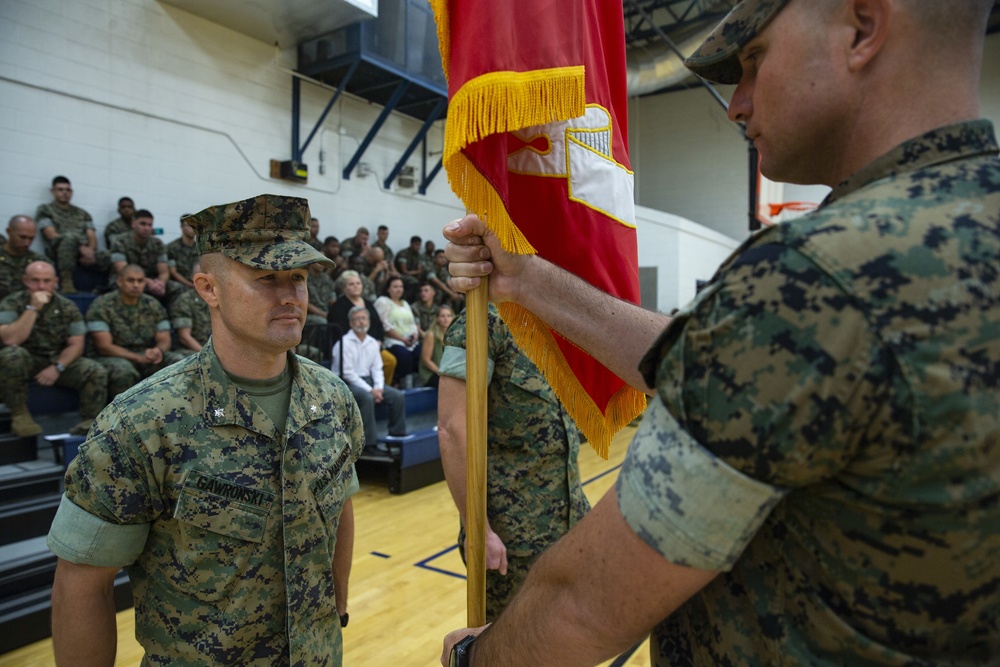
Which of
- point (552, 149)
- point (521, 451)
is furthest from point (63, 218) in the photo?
point (552, 149)

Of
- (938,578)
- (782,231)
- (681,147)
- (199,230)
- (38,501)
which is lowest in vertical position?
(38,501)

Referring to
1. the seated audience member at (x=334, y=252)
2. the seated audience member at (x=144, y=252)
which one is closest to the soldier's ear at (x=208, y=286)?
the seated audience member at (x=144, y=252)

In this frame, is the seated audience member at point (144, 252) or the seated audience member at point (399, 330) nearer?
the seated audience member at point (144, 252)

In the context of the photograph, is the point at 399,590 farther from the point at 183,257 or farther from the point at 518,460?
the point at 183,257

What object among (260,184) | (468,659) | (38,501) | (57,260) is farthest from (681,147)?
(468,659)

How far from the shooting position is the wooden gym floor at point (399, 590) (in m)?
2.87

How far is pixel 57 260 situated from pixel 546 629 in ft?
21.5

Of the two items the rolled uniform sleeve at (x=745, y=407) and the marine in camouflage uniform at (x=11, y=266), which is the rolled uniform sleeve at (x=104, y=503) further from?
the marine in camouflage uniform at (x=11, y=266)

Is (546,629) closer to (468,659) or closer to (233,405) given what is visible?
(468,659)

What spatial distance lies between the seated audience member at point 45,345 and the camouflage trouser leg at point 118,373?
7 cm

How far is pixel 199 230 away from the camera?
1706mm

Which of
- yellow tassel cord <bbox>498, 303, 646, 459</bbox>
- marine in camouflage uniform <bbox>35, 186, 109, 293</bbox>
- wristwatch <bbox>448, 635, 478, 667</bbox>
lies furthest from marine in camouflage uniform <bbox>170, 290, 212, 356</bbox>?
wristwatch <bbox>448, 635, 478, 667</bbox>

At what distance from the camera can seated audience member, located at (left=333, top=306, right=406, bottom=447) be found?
5.66 m

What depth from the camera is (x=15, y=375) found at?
4230 millimetres
